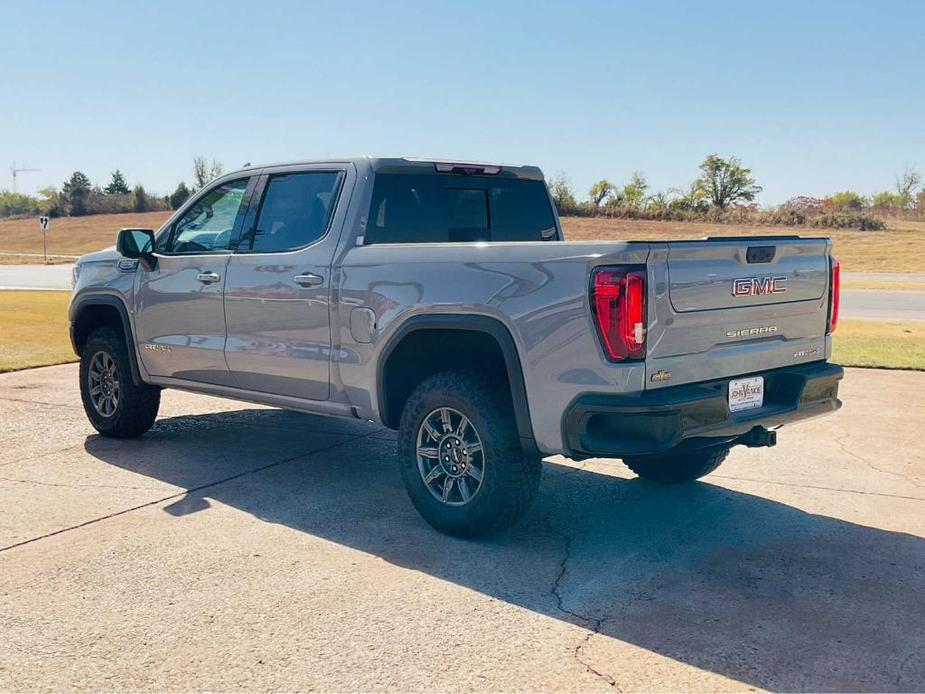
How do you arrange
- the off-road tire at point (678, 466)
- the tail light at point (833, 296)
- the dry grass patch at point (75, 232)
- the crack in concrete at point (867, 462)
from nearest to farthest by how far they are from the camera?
1. the tail light at point (833, 296)
2. the off-road tire at point (678, 466)
3. the crack in concrete at point (867, 462)
4. the dry grass patch at point (75, 232)

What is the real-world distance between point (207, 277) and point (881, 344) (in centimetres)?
954

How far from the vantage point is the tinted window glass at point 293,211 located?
5.77 m

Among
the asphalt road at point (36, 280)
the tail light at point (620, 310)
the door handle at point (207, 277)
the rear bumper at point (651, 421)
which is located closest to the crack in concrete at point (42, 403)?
the door handle at point (207, 277)

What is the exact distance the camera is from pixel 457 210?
602 centimetres

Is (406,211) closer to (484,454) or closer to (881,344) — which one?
(484,454)

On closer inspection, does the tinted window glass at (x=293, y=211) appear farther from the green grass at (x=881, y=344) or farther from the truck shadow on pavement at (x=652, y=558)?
the green grass at (x=881, y=344)

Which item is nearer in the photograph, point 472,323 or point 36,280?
point 472,323

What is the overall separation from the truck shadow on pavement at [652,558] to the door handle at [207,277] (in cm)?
124

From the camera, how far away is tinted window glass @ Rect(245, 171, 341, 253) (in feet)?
18.9

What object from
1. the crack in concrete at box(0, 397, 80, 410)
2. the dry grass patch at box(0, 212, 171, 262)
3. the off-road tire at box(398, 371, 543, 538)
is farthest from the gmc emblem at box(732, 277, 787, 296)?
the dry grass patch at box(0, 212, 171, 262)

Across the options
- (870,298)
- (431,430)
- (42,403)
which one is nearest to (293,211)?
(431,430)

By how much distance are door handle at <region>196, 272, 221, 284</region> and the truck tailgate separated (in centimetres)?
311

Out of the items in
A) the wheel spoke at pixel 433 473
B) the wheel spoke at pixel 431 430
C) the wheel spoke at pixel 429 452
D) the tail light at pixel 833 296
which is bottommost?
the wheel spoke at pixel 433 473

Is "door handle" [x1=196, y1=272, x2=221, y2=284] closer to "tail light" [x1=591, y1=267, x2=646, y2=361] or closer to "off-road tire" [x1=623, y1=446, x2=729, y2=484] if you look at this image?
"off-road tire" [x1=623, y1=446, x2=729, y2=484]
